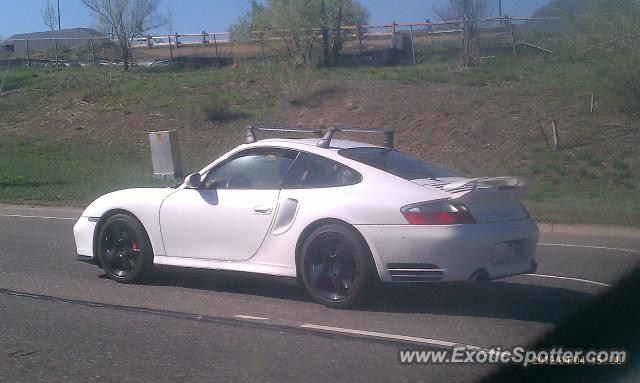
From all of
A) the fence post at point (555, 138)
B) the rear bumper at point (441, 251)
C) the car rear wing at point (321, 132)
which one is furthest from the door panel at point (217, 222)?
the fence post at point (555, 138)

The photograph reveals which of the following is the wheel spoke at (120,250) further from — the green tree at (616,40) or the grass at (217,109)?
the green tree at (616,40)

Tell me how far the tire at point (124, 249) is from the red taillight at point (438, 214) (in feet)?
9.30

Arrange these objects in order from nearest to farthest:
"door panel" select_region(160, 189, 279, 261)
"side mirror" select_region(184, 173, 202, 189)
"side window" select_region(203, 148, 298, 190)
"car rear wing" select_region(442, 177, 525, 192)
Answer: "car rear wing" select_region(442, 177, 525, 192) → "door panel" select_region(160, 189, 279, 261) → "side window" select_region(203, 148, 298, 190) → "side mirror" select_region(184, 173, 202, 189)

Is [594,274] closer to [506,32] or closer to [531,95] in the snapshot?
[531,95]

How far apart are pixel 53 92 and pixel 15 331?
29.4 m

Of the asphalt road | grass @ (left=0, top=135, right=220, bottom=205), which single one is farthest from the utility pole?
the asphalt road

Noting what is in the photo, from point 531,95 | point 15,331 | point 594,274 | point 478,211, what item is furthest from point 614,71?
point 15,331

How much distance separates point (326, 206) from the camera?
7621mm

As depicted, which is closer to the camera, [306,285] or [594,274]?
[306,285]

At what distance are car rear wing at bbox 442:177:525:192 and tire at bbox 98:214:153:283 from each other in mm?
3094

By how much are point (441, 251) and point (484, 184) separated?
2.91 feet

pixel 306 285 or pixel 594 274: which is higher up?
pixel 306 285

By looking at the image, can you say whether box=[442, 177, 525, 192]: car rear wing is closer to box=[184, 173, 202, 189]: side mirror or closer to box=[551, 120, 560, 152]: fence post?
box=[184, 173, 202, 189]: side mirror

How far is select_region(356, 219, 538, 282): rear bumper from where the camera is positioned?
7.12 meters
